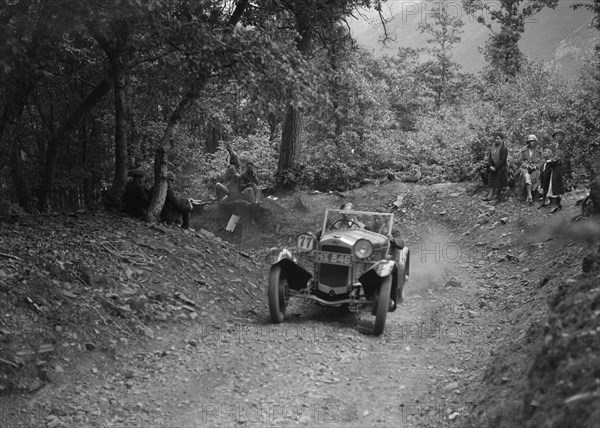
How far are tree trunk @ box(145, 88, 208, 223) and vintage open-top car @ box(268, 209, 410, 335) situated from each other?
4081 millimetres

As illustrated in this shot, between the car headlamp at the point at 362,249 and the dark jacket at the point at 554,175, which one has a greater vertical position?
the dark jacket at the point at 554,175

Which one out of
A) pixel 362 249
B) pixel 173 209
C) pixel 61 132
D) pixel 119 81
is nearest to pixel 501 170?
pixel 362 249

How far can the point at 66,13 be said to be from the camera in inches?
358

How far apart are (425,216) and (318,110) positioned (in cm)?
812

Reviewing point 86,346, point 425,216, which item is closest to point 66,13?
point 86,346

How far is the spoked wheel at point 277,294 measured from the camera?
883 centimetres

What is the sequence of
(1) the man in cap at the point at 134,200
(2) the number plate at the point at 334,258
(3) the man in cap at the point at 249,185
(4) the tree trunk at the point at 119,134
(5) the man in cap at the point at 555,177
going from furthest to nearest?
(3) the man in cap at the point at 249,185 < (5) the man in cap at the point at 555,177 < (1) the man in cap at the point at 134,200 < (4) the tree trunk at the point at 119,134 < (2) the number plate at the point at 334,258

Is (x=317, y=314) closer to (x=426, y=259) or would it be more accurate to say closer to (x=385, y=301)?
(x=385, y=301)

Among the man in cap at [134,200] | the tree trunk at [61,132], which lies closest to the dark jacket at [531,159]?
the man in cap at [134,200]

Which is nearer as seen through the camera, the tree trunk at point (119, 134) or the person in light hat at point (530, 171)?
the tree trunk at point (119, 134)

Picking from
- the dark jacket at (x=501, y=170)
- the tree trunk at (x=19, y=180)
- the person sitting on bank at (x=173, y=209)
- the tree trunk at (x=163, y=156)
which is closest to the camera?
the tree trunk at (x=163, y=156)

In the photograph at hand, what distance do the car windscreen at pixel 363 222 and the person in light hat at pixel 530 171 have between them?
6.65 m

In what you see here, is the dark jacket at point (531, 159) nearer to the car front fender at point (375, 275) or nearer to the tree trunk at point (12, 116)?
the car front fender at point (375, 275)

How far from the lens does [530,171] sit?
51.9 ft
